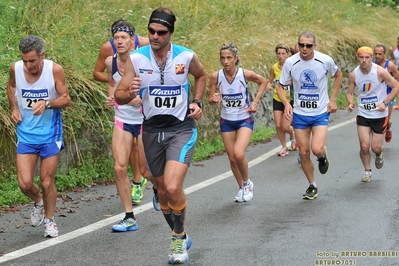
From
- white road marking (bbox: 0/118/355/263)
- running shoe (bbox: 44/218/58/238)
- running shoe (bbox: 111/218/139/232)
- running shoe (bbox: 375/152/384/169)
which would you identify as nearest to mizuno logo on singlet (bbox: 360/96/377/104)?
running shoe (bbox: 375/152/384/169)

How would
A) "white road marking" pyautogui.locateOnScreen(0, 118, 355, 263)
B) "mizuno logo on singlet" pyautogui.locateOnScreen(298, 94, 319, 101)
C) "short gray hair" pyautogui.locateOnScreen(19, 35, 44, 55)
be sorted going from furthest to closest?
Answer: "mizuno logo on singlet" pyautogui.locateOnScreen(298, 94, 319, 101), "short gray hair" pyautogui.locateOnScreen(19, 35, 44, 55), "white road marking" pyautogui.locateOnScreen(0, 118, 355, 263)

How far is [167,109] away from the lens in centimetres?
725

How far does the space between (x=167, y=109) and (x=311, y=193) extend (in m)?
3.50

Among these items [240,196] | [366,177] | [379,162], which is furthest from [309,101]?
[379,162]

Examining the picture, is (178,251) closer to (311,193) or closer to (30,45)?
(30,45)

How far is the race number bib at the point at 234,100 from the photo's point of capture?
10.5 metres

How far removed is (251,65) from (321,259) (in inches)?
433

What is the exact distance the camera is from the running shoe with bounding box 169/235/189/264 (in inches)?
276

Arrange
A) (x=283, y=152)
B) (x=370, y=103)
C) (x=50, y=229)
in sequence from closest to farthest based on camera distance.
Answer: (x=50, y=229)
(x=370, y=103)
(x=283, y=152)

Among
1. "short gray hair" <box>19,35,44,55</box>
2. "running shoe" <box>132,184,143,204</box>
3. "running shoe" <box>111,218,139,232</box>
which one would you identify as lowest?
"running shoe" <box>132,184,143,204</box>

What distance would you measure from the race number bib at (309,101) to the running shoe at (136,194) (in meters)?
2.23

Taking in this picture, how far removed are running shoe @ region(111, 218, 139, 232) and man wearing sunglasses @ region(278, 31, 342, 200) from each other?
2.58 meters

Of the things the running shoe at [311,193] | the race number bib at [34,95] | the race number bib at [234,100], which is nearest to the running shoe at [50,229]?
the race number bib at [34,95]

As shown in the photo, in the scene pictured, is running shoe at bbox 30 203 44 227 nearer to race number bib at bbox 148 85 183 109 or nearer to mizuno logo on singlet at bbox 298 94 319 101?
race number bib at bbox 148 85 183 109
